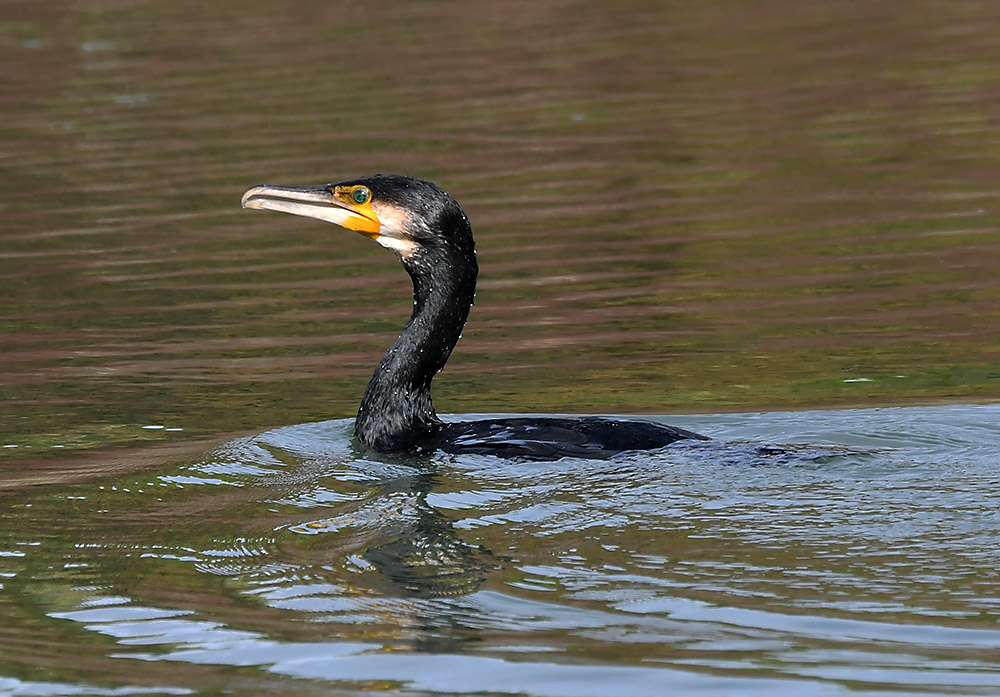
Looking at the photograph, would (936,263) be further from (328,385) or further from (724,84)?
(724,84)

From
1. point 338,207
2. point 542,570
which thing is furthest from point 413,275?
point 542,570

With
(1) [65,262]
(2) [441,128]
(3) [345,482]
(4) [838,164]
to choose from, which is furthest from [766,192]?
(3) [345,482]

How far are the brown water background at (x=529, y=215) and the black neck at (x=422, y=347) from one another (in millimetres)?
667

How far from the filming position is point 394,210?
740 centimetres

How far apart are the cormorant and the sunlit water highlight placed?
0.31 meters

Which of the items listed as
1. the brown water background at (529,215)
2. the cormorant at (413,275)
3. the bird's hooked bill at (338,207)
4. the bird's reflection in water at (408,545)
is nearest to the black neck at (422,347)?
the cormorant at (413,275)

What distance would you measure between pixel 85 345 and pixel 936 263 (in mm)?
5401

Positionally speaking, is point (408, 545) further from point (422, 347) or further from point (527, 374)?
point (527, 374)

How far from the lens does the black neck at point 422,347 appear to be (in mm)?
7453

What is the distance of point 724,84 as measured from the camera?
58.0 ft

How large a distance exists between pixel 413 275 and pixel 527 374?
4.54 feet

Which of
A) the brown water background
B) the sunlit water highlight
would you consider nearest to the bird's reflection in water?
the sunlit water highlight

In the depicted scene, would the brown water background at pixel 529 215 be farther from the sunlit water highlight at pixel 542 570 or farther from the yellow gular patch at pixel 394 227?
the sunlit water highlight at pixel 542 570

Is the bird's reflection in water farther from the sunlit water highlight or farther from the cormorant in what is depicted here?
the cormorant
